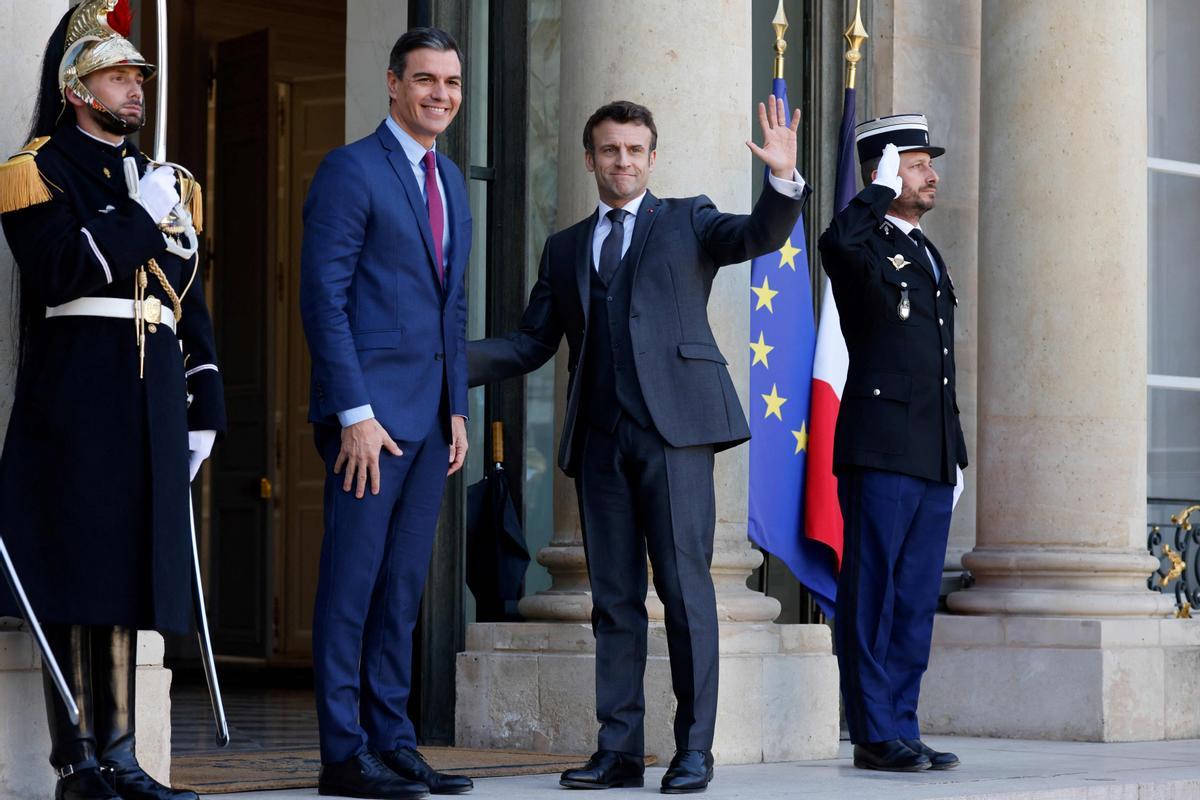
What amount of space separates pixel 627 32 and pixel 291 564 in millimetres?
6114

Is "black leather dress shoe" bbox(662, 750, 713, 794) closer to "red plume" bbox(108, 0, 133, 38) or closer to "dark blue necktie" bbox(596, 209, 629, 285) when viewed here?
"dark blue necktie" bbox(596, 209, 629, 285)

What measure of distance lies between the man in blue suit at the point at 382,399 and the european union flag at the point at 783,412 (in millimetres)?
2171

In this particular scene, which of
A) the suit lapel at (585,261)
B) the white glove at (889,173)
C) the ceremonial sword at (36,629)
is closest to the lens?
the ceremonial sword at (36,629)

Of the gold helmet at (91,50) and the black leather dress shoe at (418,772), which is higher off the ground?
the gold helmet at (91,50)

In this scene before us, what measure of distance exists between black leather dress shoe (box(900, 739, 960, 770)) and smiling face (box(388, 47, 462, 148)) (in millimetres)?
2541

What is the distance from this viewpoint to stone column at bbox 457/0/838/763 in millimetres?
7004

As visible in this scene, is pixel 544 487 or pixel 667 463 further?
pixel 544 487

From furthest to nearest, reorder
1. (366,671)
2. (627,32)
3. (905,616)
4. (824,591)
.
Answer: (824,591), (627,32), (905,616), (366,671)

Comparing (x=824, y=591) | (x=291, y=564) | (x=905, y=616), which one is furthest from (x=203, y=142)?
(x=905, y=616)

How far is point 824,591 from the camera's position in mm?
7699

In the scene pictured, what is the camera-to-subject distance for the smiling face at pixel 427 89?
5582mm

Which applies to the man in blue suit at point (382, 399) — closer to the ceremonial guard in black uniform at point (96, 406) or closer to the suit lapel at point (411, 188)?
the suit lapel at point (411, 188)

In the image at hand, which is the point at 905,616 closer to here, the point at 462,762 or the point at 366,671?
the point at 462,762

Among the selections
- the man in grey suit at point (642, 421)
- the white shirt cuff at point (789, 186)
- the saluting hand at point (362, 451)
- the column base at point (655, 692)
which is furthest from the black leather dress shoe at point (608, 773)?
the white shirt cuff at point (789, 186)
